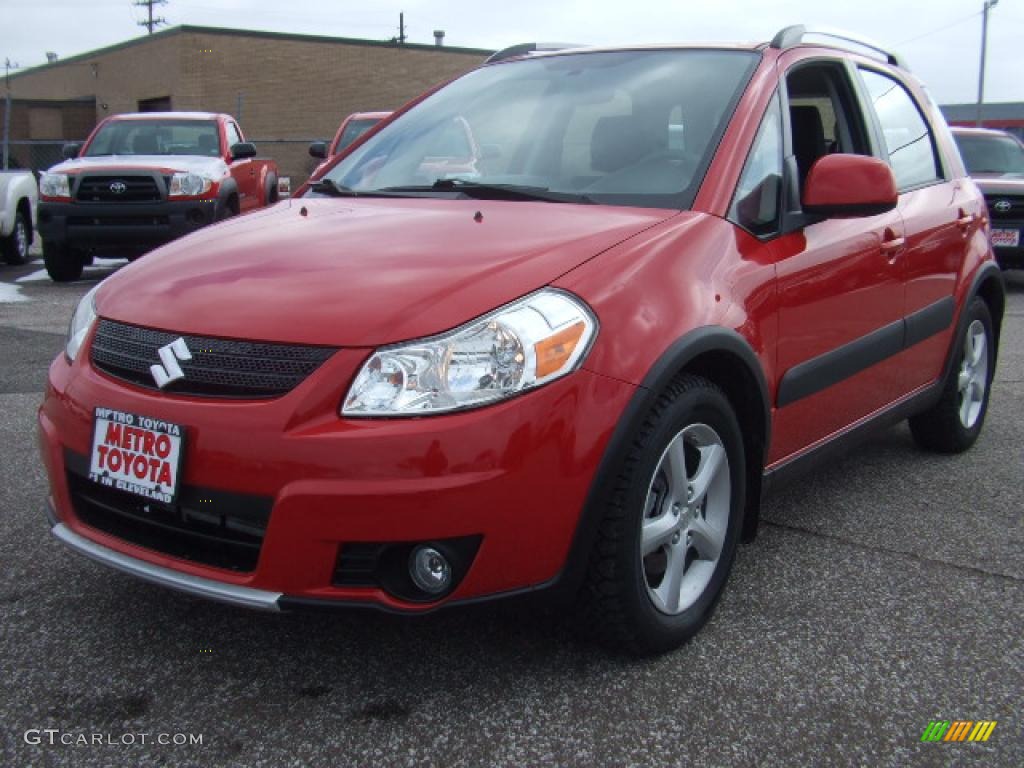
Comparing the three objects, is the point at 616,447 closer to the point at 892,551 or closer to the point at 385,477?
the point at 385,477

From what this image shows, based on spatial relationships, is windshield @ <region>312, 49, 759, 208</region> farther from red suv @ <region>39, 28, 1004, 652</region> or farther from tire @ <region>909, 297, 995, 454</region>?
tire @ <region>909, 297, 995, 454</region>

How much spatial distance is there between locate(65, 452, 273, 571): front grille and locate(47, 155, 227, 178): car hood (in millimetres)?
8494

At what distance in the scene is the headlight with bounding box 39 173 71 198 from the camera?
1028cm

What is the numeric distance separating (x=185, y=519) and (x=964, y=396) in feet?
11.5

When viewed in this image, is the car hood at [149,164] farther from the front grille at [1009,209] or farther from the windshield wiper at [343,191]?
the front grille at [1009,209]

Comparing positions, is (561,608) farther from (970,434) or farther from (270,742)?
(970,434)

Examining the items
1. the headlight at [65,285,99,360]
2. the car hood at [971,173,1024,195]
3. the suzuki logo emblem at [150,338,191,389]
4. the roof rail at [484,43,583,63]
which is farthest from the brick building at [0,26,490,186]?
the suzuki logo emblem at [150,338,191,389]

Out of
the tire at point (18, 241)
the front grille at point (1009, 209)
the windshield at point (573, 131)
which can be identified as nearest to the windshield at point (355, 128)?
the tire at point (18, 241)

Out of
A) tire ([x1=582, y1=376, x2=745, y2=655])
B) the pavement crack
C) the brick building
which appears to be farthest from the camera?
the brick building

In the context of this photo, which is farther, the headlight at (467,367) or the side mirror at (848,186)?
the side mirror at (848,186)

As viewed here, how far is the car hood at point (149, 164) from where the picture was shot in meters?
10.3

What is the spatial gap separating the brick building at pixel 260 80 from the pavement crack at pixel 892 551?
28.1 m

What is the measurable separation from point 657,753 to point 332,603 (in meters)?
0.75

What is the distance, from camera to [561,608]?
95.6 inches
